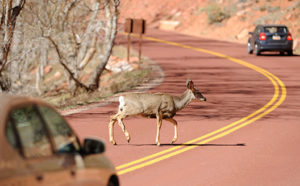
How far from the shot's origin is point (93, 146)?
20.1ft

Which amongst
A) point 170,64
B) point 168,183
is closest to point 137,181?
point 168,183

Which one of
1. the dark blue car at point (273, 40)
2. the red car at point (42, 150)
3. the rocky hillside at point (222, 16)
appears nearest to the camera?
the red car at point (42, 150)

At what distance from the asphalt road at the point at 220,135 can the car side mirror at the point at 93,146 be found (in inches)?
166

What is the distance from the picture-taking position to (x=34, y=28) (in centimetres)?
2770

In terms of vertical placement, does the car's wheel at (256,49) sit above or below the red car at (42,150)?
below

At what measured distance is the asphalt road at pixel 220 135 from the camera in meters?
11.3

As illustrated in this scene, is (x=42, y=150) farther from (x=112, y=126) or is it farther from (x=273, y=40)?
(x=273, y=40)

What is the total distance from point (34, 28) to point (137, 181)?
18.1 m

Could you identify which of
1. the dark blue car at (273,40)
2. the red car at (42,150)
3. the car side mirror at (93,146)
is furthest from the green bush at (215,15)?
the car side mirror at (93,146)

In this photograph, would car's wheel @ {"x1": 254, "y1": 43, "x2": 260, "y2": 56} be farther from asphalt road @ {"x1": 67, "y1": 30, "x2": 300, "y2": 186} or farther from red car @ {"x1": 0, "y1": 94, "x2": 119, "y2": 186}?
red car @ {"x1": 0, "y1": 94, "x2": 119, "y2": 186}

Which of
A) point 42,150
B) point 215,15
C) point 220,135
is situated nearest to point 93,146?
point 42,150

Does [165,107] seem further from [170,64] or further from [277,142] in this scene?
[170,64]

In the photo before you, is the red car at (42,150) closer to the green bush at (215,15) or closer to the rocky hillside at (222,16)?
the rocky hillside at (222,16)

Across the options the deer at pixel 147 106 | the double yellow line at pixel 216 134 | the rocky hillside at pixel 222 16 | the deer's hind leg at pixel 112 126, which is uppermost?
the rocky hillside at pixel 222 16
